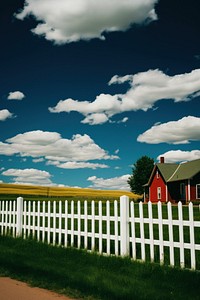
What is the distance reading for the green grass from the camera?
4832 millimetres

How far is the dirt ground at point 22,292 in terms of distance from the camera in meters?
4.68

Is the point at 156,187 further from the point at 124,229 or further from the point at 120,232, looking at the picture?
the point at 124,229

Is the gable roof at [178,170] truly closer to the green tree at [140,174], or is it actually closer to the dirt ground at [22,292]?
the green tree at [140,174]

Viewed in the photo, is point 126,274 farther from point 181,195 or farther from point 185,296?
point 181,195

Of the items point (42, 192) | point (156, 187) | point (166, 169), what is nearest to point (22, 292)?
point (166, 169)

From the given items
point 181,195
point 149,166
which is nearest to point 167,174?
point 181,195

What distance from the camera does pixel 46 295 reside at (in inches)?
189

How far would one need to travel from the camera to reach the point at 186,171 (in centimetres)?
4681

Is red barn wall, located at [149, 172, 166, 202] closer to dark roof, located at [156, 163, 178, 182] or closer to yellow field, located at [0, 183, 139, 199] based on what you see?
dark roof, located at [156, 163, 178, 182]

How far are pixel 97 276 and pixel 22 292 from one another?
1.37 metres

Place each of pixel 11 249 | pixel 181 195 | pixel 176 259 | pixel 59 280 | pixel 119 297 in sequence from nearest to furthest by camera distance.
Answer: pixel 119 297, pixel 59 280, pixel 176 259, pixel 11 249, pixel 181 195

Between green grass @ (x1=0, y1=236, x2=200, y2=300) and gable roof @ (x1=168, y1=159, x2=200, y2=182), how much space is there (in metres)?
38.3

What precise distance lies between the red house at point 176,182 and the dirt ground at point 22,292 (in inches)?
1582

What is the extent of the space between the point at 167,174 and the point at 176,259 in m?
43.6
